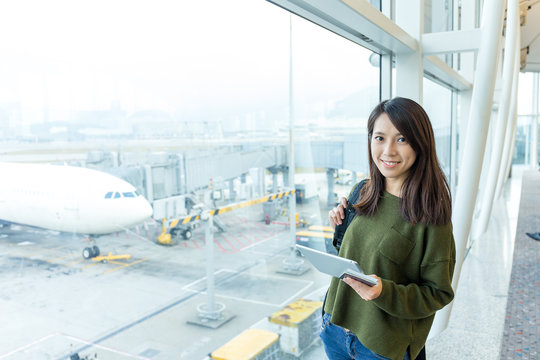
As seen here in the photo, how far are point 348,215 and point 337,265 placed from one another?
0.39 metres

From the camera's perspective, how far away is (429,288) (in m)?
1.41

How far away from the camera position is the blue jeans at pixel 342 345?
1559mm

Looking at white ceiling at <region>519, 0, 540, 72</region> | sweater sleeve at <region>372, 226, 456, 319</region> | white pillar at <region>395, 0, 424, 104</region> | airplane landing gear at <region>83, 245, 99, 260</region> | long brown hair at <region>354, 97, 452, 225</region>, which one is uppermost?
white ceiling at <region>519, 0, 540, 72</region>

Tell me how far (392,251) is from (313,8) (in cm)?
144

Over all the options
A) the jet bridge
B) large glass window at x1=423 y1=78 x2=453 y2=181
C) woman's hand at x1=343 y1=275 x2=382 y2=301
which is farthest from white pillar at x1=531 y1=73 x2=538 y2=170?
woman's hand at x1=343 y1=275 x2=382 y2=301

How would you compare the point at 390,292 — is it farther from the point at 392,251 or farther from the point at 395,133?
the point at 395,133

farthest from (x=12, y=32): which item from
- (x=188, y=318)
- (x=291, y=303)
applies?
(x=291, y=303)

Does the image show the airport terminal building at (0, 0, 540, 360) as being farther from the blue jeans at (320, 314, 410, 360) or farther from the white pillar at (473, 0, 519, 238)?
the blue jeans at (320, 314, 410, 360)

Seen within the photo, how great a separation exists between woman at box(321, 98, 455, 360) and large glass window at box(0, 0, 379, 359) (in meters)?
1.37

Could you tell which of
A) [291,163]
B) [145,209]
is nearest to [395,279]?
[145,209]

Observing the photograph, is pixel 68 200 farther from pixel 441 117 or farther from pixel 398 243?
pixel 441 117

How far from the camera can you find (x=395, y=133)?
1.48m

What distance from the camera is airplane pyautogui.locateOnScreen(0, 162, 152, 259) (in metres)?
1.78

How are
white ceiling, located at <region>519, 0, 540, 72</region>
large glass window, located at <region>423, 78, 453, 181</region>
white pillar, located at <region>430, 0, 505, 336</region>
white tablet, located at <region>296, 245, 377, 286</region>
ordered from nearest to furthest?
1. white tablet, located at <region>296, 245, 377, 286</region>
2. white pillar, located at <region>430, 0, 505, 336</region>
3. large glass window, located at <region>423, 78, 453, 181</region>
4. white ceiling, located at <region>519, 0, 540, 72</region>
